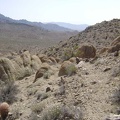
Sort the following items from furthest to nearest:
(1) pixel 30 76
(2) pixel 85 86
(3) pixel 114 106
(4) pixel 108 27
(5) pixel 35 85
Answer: (4) pixel 108 27
(1) pixel 30 76
(5) pixel 35 85
(2) pixel 85 86
(3) pixel 114 106

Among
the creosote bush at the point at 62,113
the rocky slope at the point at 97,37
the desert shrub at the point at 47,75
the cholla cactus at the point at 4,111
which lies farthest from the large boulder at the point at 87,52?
the rocky slope at the point at 97,37

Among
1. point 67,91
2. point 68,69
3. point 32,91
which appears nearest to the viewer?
point 67,91

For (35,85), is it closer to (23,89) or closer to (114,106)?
(23,89)

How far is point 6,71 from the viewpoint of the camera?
18.4 meters

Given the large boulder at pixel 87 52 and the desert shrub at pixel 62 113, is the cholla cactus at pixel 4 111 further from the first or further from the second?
the large boulder at pixel 87 52

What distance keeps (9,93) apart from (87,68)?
4.27 metres

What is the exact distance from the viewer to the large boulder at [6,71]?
18048mm

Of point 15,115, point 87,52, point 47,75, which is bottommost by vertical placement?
point 15,115

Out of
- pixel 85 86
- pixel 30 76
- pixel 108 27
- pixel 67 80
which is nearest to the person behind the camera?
pixel 85 86

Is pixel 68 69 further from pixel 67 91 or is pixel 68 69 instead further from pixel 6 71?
pixel 6 71

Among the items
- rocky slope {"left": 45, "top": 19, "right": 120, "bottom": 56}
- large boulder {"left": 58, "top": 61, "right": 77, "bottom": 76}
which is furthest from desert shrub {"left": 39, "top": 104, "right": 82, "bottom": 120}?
rocky slope {"left": 45, "top": 19, "right": 120, "bottom": 56}

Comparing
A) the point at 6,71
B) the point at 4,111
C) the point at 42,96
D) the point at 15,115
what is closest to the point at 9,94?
the point at 42,96

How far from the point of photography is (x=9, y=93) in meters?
14.5

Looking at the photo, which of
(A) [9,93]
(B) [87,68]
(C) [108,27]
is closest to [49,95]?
(A) [9,93]
